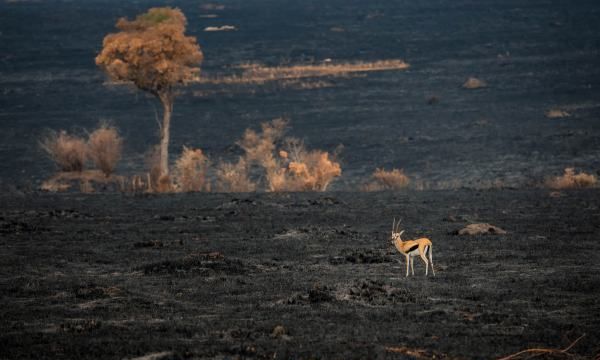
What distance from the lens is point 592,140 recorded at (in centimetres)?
3872

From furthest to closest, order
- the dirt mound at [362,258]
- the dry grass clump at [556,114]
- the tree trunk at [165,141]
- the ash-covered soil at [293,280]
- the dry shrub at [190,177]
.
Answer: the dry grass clump at [556,114], the tree trunk at [165,141], the dry shrub at [190,177], the dirt mound at [362,258], the ash-covered soil at [293,280]

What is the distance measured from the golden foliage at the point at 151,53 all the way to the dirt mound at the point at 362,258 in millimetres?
14970

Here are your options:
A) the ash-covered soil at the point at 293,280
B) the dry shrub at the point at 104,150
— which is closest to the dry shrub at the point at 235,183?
the dry shrub at the point at 104,150

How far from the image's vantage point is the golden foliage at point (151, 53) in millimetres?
30953

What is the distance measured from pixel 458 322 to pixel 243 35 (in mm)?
75577

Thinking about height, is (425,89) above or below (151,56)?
below

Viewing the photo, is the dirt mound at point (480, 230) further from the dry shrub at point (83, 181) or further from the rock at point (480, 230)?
the dry shrub at point (83, 181)

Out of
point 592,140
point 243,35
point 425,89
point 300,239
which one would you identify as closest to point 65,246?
point 300,239

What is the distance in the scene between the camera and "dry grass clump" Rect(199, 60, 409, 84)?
6272 centimetres

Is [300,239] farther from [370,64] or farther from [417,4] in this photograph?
[417,4]

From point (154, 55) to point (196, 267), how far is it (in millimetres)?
16475

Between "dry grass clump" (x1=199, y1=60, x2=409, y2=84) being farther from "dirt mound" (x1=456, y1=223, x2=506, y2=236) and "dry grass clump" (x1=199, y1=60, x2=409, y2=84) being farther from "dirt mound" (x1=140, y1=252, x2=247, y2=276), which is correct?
"dirt mound" (x1=140, y1=252, x2=247, y2=276)

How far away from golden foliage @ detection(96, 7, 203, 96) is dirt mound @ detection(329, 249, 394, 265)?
14970mm

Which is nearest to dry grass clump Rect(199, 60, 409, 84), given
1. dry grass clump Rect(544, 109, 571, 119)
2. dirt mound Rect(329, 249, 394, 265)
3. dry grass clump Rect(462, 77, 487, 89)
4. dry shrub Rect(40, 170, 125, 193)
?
dry grass clump Rect(462, 77, 487, 89)
